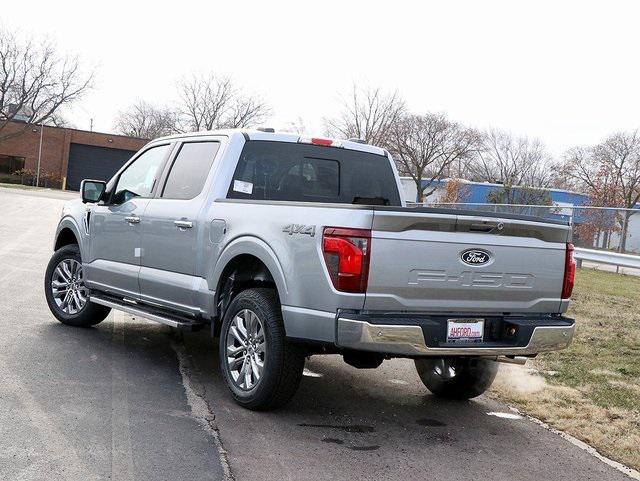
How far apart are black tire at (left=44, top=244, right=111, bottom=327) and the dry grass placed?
158 inches

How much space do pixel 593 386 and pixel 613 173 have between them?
59081mm

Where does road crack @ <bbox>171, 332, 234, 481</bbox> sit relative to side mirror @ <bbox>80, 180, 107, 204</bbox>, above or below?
below

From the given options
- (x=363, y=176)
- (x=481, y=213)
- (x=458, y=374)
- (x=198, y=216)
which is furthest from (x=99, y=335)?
(x=481, y=213)

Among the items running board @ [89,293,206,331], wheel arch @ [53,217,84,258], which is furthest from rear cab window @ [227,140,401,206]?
wheel arch @ [53,217,84,258]

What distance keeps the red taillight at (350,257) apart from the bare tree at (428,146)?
187 ft

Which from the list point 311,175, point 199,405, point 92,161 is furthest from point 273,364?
point 92,161

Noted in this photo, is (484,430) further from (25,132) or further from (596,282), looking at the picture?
(25,132)

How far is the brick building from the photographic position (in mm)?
69188

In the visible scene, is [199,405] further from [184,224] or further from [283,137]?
[283,137]

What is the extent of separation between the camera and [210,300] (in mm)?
5930

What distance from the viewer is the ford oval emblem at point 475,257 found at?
16.4 feet

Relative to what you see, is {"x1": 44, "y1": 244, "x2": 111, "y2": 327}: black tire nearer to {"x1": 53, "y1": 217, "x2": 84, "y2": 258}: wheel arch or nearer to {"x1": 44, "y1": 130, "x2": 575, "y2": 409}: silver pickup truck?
{"x1": 53, "y1": 217, "x2": 84, "y2": 258}: wheel arch

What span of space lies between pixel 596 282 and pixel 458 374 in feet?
32.2

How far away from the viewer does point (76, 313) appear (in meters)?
7.96
